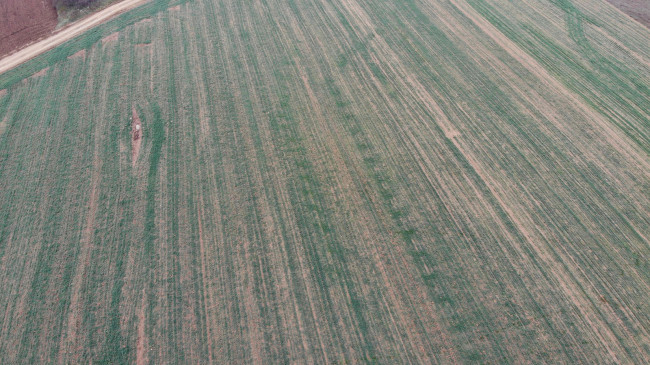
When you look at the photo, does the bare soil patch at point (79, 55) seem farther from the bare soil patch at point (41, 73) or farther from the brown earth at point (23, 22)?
the brown earth at point (23, 22)

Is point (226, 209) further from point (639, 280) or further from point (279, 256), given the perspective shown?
point (639, 280)

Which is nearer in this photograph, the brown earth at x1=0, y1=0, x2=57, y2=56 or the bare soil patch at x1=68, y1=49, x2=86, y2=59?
the bare soil patch at x1=68, y1=49, x2=86, y2=59

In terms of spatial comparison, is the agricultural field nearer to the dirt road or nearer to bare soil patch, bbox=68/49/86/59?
bare soil patch, bbox=68/49/86/59

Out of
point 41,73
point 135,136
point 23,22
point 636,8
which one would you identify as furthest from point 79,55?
point 636,8

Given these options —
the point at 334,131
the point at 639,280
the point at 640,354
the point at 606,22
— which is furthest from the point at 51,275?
the point at 606,22

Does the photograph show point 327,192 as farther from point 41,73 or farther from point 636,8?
point 636,8

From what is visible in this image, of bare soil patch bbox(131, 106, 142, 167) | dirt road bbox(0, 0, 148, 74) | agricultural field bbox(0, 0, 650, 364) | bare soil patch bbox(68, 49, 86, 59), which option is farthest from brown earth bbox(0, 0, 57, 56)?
bare soil patch bbox(131, 106, 142, 167)
